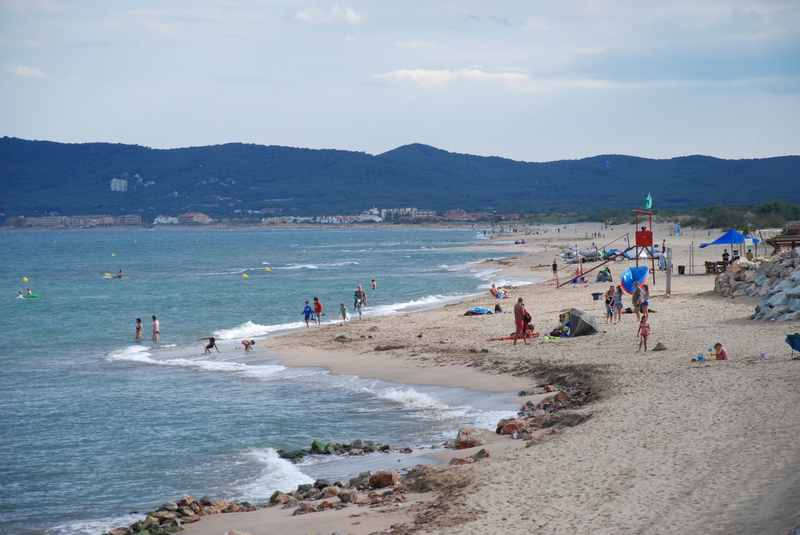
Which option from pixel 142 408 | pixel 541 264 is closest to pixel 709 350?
pixel 142 408

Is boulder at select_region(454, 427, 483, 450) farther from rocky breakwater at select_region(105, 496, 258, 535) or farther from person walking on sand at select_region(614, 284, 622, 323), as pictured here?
person walking on sand at select_region(614, 284, 622, 323)

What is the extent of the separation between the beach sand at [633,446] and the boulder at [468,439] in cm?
34

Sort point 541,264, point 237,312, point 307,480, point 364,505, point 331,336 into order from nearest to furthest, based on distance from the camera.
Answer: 1. point 364,505
2. point 307,480
3. point 331,336
4. point 237,312
5. point 541,264

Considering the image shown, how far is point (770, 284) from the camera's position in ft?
86.0

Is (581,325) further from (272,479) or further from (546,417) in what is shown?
(272,479)

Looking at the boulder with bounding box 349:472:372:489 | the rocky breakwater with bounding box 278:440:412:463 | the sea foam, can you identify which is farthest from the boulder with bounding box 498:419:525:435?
the sea foam

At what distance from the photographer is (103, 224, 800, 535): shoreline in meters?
9.61

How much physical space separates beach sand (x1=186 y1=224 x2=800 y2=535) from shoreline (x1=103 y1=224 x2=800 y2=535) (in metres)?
0.02

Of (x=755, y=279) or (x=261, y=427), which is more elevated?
(x=755, y=279)

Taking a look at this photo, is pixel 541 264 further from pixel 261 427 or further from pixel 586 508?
pixel 586 508

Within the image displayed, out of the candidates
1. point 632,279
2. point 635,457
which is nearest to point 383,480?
point 635,457

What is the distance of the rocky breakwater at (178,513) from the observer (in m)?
11.7

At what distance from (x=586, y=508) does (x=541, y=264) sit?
5210 centimetres

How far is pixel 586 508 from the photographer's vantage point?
9.89 m
